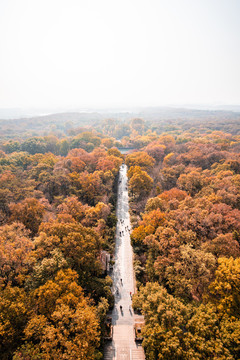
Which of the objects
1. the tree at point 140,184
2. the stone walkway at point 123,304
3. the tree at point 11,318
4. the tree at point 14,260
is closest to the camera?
the tree at point 11,318

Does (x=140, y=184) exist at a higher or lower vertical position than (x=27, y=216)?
lower

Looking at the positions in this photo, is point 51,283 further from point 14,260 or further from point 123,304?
point 123,304

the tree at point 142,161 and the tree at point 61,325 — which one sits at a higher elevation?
the tree at point 142,161

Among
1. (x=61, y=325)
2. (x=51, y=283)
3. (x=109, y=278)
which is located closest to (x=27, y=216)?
(x=51, y=283)

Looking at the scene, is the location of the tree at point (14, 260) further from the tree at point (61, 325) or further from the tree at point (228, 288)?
the tree at point (228, 288)

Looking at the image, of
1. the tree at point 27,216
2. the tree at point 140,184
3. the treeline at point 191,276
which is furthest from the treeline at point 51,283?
the tree at point 140,184

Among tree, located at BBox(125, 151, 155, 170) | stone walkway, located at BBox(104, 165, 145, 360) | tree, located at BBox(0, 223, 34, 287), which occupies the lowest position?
stone walkway, located at BBox(104, 165, 145, 360)

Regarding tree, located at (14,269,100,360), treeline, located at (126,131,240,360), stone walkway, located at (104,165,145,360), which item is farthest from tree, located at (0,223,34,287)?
treeline, located at (126,131,240,360)

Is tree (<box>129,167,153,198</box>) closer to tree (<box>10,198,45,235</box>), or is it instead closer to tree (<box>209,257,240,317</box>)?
tree (<box>10,198,45,235</box>)

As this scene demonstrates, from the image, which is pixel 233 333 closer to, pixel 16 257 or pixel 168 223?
pixel 168 223
